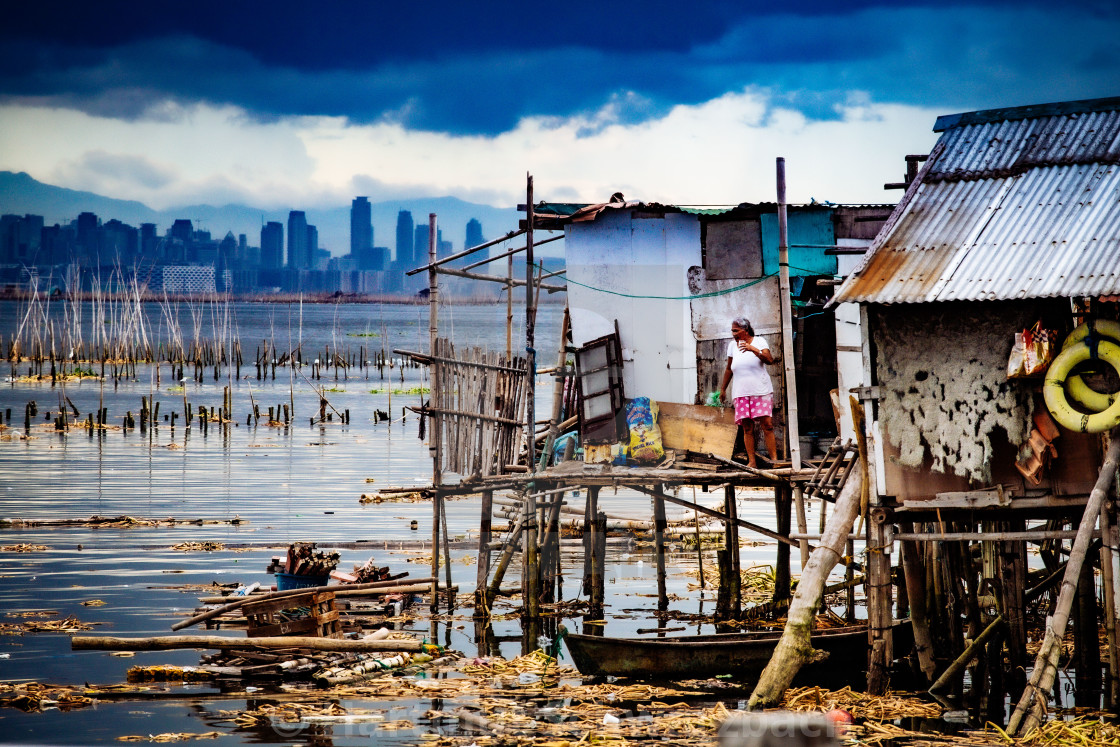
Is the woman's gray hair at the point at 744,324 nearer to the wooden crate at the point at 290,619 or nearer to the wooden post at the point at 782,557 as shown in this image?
the wooden post at the point at 782,557

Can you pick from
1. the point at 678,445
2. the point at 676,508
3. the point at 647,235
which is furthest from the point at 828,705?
the point at 676,508

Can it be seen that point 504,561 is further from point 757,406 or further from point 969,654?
point 969,654

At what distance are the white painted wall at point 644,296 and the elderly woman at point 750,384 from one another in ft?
2.86

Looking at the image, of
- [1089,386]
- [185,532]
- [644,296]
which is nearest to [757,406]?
[644,296]

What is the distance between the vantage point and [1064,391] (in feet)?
35.3

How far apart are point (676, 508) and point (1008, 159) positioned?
15850 mm

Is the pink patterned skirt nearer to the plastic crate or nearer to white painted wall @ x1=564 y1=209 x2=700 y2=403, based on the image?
white painted wall @ x1=564 y1=209 x2=700 y2=403

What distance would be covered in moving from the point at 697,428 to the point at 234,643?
5.98 metres

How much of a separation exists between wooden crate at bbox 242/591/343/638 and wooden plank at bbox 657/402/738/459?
457 centimetres

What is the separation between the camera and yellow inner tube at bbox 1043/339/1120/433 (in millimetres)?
Result: 10531

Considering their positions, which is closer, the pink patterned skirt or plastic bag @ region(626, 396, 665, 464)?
the pink patterned skirt

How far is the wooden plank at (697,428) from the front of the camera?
14.8m

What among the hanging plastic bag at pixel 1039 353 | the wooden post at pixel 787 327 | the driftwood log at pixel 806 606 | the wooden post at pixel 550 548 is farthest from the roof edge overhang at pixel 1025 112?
the wooden post at pixel 550 548

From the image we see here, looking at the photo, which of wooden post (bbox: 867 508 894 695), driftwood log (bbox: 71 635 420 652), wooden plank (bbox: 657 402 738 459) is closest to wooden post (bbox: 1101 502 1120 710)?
wooden post (bbox: 867 508 894 695)
